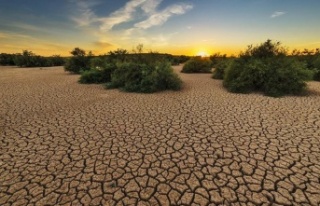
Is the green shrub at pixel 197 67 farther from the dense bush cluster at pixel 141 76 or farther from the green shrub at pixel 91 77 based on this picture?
the green shrub at pixel 91 77

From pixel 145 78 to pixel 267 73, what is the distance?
6.19 m

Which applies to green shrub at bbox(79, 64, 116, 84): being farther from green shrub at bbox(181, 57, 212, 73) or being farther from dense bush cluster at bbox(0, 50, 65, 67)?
dense bush cluster at bbox(0, 50, 65, 67)

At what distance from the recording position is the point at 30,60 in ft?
91.4

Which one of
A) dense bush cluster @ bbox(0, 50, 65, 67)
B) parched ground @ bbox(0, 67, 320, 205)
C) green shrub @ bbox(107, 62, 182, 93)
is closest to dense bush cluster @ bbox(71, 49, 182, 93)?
green shrub @ bbox(107, 62, 182, 93)

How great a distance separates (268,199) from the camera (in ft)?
8.42

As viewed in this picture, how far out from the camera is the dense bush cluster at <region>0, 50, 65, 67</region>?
91.7ft

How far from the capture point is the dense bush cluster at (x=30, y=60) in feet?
91.7

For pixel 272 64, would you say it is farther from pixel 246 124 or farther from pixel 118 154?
pixel 118 154

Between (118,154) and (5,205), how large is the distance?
5.87 ft

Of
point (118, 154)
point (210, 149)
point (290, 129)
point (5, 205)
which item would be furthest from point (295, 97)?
point (5, 205)

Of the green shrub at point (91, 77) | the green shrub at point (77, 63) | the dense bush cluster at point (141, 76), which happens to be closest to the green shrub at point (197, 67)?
the dense bush cluster at point (141, 76)

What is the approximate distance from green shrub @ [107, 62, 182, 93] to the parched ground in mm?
2949

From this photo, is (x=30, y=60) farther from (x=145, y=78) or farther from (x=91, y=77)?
(x=145, y=78)

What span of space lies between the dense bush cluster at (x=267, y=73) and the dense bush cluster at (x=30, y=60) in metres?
29.8
